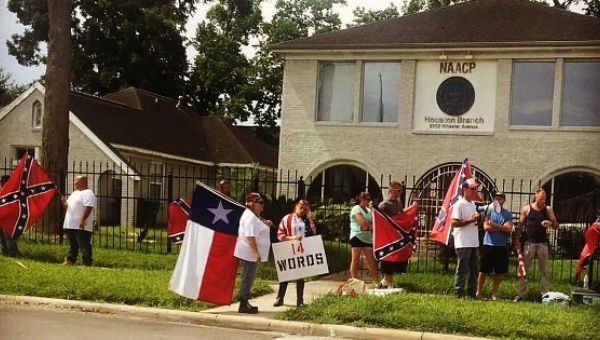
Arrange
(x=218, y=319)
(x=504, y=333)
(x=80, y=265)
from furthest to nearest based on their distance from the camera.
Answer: (x=80, y=265) → (x=218, y=319) → (x=504, y=333)

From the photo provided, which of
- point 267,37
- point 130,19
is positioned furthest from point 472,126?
point 130,19

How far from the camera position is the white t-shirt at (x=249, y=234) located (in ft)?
32.3

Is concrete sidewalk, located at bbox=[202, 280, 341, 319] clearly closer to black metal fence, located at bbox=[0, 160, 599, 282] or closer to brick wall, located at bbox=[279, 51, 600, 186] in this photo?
black metal fence, located at bbox=[0, 160, 599, 282]

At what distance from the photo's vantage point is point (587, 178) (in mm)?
21562

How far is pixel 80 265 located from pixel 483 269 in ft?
22.7

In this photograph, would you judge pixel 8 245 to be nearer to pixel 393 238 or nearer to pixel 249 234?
pixel 249 234

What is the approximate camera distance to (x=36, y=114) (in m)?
27.5

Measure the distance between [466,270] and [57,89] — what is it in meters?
11.1

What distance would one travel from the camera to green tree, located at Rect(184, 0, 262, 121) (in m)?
24.9

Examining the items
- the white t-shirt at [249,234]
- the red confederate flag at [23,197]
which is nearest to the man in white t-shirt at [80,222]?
the red confederate flag at [23,197]

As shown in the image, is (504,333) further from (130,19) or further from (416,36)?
(130,19)

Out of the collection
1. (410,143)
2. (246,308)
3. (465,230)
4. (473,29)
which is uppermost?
(473,29)

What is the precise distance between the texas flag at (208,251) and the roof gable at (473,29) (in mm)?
13392

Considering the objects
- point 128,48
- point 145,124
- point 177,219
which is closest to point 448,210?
point 177,219
